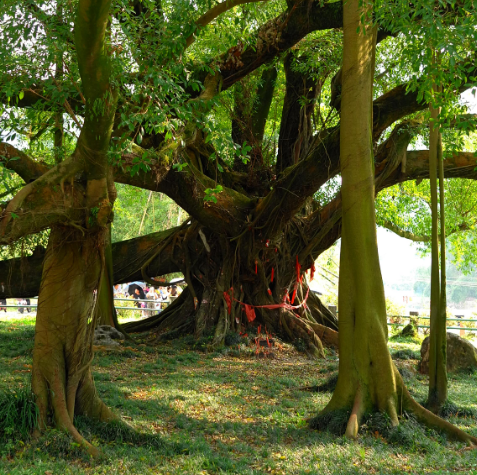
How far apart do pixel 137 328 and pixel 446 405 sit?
23.0ft

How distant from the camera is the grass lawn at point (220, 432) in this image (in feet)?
13.3

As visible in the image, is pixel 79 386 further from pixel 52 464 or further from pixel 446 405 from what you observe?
pixel 446 405

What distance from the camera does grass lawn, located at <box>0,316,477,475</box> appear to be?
4.04 metres

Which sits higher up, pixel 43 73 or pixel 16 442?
pixel 43 73

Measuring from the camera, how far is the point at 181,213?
21.2m

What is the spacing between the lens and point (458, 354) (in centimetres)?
884

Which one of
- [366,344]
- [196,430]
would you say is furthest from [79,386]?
[366,344]

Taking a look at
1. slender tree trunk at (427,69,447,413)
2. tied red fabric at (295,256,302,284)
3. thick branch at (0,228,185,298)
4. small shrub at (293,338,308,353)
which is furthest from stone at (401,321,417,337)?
slender tree trunk at (427,69,447,413)

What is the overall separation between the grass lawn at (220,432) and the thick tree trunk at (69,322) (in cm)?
31

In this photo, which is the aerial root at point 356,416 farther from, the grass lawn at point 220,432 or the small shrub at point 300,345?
the small shrub at point 300,345

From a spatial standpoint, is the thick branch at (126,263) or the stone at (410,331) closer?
the thick branch at (126,263)

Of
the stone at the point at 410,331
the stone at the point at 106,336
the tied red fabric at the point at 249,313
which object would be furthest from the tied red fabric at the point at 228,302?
the stone at the point at 410,331

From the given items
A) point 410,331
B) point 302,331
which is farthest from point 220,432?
point 410,331

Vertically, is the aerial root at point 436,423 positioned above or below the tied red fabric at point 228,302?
below
